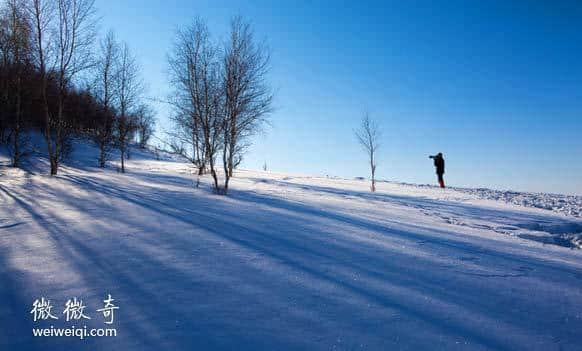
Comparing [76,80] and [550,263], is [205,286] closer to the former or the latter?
[550,263]

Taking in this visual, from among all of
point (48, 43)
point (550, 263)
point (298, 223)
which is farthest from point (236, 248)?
point (48, 43)

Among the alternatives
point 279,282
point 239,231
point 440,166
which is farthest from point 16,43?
point 440,166

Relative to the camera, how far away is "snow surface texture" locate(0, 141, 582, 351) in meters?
2.04

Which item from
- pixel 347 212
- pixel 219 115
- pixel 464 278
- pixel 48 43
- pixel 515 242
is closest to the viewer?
pixel 464 278

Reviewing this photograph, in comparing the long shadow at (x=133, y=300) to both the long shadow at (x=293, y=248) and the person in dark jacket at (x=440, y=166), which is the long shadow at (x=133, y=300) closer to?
the long shadow at (x=293, y=248)

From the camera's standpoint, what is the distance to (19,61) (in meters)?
11.3

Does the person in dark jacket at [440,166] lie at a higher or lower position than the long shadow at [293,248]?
higher

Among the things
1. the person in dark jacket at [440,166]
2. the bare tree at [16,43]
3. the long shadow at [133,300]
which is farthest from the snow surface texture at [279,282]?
the person in dark jacket at [440,166]

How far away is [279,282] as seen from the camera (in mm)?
2887

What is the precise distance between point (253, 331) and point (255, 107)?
10860 mm

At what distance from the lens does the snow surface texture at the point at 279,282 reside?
2043 mm

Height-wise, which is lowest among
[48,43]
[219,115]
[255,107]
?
[219,115]
